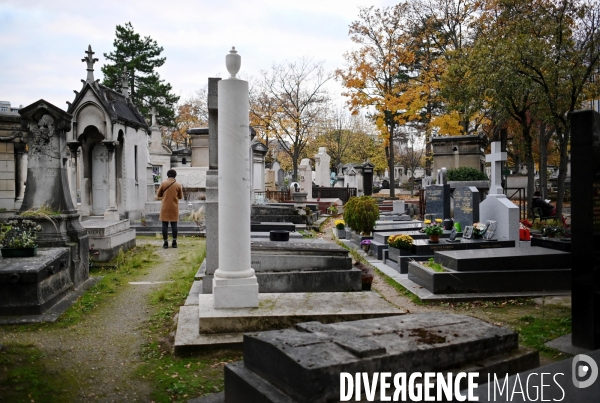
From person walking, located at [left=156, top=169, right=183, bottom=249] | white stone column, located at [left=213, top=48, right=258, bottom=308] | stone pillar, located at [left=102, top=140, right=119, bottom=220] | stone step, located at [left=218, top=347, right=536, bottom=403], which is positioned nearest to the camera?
stone step, located at [left=218, top=347, right=536, bottom=403]

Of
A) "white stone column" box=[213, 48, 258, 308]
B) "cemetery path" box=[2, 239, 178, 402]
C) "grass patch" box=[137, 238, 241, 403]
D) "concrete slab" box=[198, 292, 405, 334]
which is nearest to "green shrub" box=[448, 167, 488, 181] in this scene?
"cemetery path" box=[2, 239, 178, 402]

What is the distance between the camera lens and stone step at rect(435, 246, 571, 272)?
803 centimetres

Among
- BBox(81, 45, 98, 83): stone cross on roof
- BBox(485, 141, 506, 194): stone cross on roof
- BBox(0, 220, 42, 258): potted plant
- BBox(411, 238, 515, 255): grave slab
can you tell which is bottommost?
BBox(411, 238, 515, 255): grave slab

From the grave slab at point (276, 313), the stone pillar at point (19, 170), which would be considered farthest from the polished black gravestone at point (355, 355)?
the stone pillar at point (19, 170)

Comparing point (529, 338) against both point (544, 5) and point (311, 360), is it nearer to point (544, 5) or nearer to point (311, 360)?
point (311, 360)

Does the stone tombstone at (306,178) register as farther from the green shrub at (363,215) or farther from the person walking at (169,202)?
the person walking at (169,202)

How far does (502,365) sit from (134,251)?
1017 centimetres

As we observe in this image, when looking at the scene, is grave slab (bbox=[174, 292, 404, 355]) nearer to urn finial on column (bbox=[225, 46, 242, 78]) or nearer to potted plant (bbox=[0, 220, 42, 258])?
urn finial on column (bbox=[225, 46, 242, 78])

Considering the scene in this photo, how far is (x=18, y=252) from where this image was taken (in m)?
7.50

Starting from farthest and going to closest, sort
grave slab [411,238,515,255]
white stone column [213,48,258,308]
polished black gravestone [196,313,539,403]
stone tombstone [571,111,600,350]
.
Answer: grave slab [411,238,515,255]
white stone column [213,48,258,308]
stone tombstone [571,111,600,350]
polished black gravestone [196,313,539,403]

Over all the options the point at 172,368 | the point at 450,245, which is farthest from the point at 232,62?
the point at 450,245

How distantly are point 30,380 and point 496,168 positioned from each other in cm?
1124

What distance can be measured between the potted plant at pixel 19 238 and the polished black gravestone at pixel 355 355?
4.88 m

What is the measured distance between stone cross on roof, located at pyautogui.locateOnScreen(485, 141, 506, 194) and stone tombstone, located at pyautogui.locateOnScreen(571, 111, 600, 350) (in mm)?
7407
